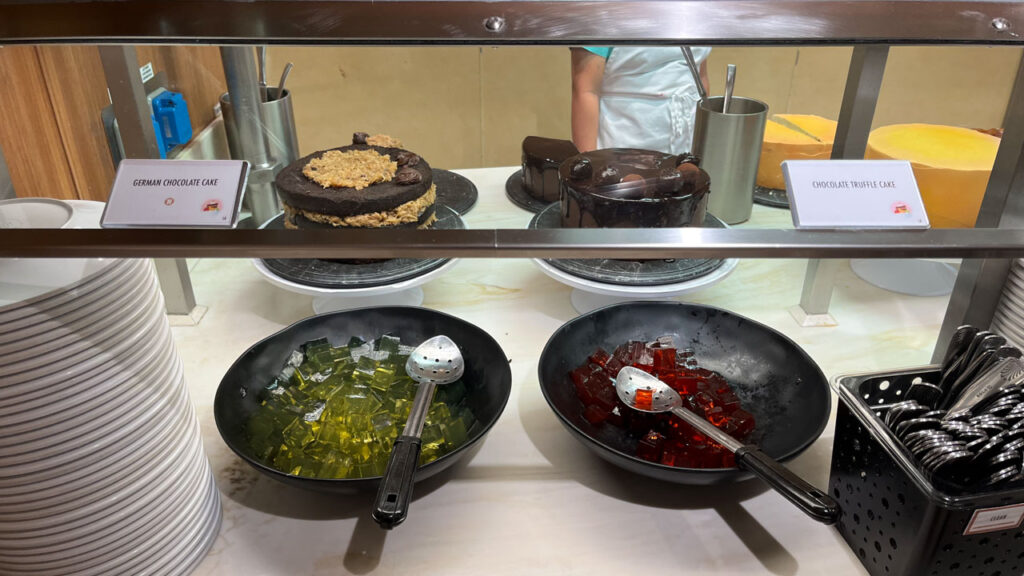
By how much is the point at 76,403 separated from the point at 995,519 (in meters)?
0.84

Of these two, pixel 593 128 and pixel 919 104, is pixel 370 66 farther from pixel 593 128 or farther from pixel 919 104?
pixel 919 104

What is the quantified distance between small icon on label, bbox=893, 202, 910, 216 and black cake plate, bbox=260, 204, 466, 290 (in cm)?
61

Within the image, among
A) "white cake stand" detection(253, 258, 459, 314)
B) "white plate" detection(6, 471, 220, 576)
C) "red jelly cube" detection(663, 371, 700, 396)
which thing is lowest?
"white plate" detection(6, 471, 220, 576)

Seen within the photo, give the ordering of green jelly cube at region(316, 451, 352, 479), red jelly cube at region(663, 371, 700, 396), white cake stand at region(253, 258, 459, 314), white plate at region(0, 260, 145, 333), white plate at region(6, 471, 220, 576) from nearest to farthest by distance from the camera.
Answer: white plate at region(0, 260, 145, 333), white plate at region(6, 471, 220, 576), green jelly cube at region(316, 451, 352, 479), red jelly cube at region(663, 371, 700, 396), white cake stand at region(253, 258, 459, 314)

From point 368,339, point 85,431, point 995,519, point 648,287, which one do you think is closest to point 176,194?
point 85,431

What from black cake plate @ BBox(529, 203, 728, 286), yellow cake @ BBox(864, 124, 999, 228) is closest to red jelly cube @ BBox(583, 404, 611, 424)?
black cake plate @ BBox(529, 203, 728, 286)

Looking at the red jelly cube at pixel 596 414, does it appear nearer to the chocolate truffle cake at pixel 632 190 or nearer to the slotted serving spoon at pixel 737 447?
the slotted serving spoon at pixel 737 447

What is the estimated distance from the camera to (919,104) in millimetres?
1120

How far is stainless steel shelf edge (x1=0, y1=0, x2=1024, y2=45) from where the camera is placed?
573 millimetres

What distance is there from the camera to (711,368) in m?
0.99

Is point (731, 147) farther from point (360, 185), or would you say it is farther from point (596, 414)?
point (360, 185)

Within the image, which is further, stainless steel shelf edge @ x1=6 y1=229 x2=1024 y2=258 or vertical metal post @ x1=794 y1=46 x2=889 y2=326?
vertical metal post @ x1=794 y1=46 x2=889 y2=326

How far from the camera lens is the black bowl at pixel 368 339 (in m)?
0.77

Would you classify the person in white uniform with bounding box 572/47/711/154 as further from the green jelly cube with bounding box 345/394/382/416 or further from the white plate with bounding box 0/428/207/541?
the white plate with bounding box 0/428/207/541
